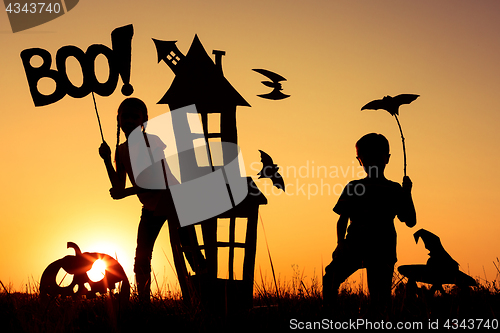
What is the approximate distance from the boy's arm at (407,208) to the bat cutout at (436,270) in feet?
0.63

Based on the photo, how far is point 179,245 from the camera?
4.00 metres

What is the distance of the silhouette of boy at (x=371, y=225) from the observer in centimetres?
345

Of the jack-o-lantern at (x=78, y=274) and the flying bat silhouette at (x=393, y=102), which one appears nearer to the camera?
the flying bat silhouette at (x=393, y=102)

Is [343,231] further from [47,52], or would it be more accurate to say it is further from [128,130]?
[47,52]

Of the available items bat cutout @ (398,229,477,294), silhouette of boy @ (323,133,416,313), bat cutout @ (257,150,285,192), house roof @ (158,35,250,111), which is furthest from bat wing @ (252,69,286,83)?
bat cutout @ (398,229,477,294)

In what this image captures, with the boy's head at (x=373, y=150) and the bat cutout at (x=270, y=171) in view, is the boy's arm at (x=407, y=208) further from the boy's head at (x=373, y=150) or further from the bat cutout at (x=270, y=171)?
the bat cutout at (x=270, y=171)

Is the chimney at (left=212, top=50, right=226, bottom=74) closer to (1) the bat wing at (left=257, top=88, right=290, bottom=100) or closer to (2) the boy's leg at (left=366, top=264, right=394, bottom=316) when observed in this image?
(1) the bat wing at (left=257, top=88, right=290, bottom=100)

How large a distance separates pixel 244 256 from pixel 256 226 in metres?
0.29

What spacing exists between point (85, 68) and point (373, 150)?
2736 millimetres

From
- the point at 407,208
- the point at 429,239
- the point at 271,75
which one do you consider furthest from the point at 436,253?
the point at 271,75

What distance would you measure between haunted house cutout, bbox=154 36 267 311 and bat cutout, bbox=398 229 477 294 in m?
1.34

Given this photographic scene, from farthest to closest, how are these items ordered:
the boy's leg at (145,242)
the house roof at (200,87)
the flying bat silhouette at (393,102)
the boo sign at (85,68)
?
the boy's leg at (145,242), the boo sign at (85,68), the house roof at (200,87), the flying bat silhouette at (393,102)

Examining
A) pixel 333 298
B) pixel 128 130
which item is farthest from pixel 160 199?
pixel 333 298

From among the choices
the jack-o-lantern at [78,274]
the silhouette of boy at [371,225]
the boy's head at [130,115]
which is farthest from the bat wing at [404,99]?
the jack-o-lantern at [78,274]
